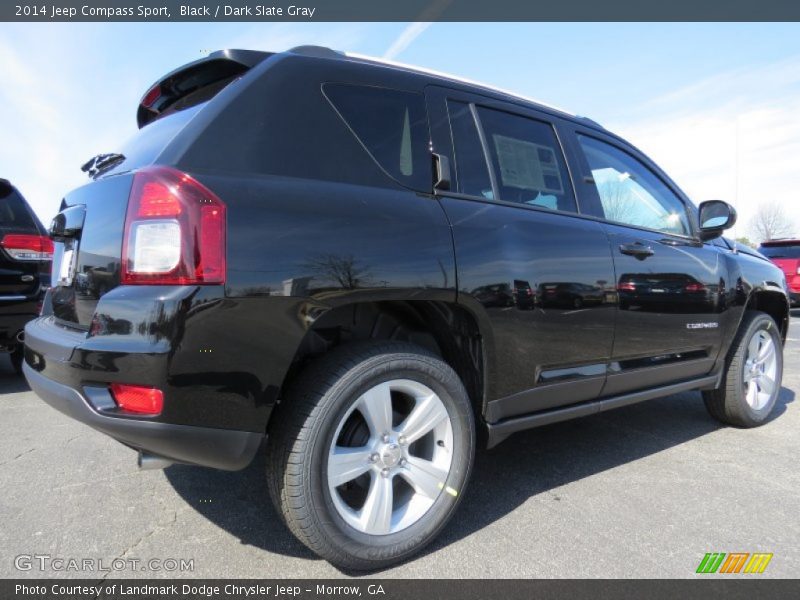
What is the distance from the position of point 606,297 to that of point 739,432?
2.02 m

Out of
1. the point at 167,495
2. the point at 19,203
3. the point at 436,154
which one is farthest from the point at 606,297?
the point at 19,203

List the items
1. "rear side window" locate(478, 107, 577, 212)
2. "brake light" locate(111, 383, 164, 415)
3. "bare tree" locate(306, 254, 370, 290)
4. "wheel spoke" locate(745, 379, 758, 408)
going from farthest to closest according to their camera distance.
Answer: "wheel spoke" locate(745, 379, 758, 408)
"rear side window" locate(478, 107, 577, 212)
"bare tree" locate(306, 254, 370, 290)
"brake light" locate(111, 383, 164, 415)

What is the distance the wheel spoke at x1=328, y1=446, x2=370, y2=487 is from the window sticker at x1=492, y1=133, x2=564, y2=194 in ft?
4.55

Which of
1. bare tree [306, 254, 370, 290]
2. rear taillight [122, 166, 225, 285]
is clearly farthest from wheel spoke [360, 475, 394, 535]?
rear taillight [122, 166, 225, 285]

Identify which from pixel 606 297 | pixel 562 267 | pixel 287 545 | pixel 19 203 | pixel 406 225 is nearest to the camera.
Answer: pixel 406 225

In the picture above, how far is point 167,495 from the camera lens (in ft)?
8.70

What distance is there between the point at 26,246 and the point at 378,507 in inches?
164

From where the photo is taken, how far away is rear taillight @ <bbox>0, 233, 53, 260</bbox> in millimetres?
4547

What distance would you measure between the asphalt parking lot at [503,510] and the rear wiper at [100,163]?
1.49m

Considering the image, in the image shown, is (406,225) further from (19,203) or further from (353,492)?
(19,203)

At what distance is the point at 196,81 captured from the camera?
233 cm

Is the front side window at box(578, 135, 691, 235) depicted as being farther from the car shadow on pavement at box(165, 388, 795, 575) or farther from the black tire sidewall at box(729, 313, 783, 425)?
the car shadow on pavement at box(165, 388, 795, 575)

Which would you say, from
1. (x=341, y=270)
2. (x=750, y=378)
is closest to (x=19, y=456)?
(x=341, y=270)

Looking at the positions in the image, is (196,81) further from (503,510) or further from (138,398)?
(503,510)
